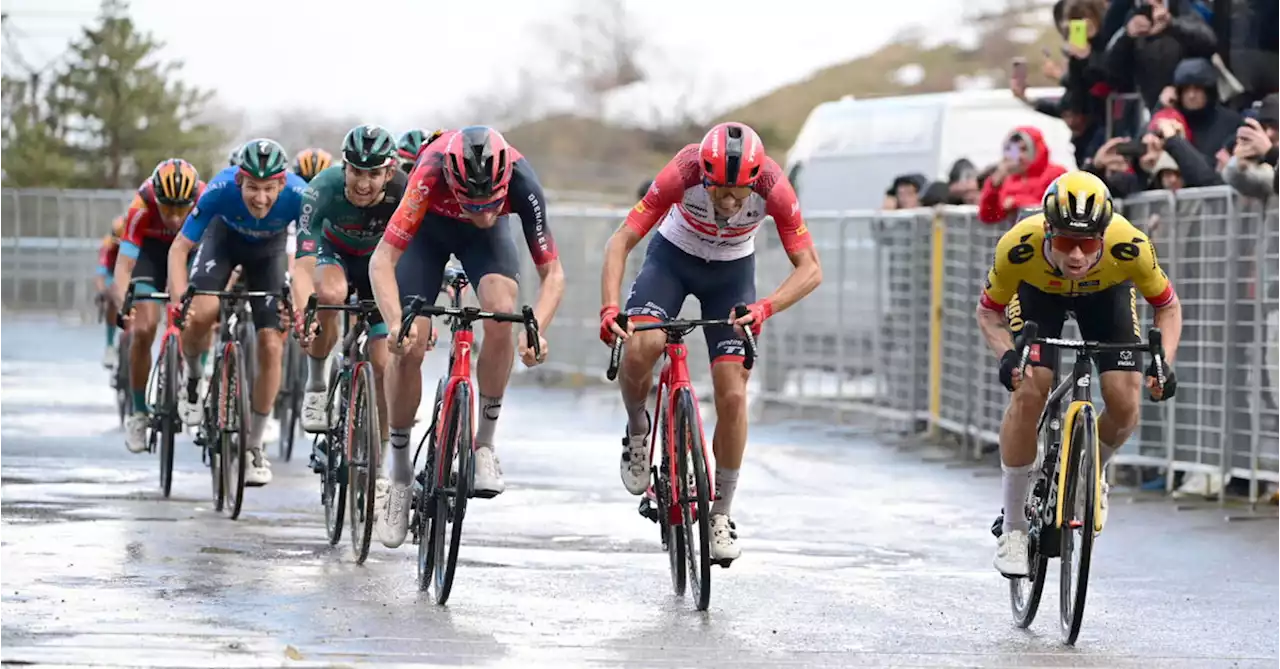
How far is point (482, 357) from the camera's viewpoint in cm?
1046

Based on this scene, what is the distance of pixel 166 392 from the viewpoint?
45.0 feet

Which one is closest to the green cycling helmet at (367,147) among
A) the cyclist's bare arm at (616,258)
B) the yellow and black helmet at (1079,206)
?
the cyclist's bare arm at (616,258)

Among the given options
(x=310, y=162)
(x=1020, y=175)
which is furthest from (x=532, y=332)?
(x=1020, y=175)

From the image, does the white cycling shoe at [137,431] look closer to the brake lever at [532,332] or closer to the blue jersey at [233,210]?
the blue jersey at [233,210]

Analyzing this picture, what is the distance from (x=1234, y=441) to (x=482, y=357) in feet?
17.6

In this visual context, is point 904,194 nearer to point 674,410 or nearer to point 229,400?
point 229,400

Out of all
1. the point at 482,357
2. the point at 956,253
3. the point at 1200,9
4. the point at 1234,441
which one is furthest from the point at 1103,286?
the point at 956,253

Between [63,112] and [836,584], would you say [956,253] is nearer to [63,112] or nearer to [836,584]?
[836,584]

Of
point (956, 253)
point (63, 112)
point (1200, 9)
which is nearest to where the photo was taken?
point (1200, 9)

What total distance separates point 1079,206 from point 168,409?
21.2 ft

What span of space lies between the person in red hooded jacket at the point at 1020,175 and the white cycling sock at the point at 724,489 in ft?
21.1

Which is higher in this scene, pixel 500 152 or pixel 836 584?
pixel 500 152

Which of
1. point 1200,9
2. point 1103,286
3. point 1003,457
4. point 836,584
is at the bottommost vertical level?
point 836,584

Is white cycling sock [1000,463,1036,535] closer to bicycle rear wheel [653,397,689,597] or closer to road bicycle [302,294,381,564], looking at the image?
bicycle rear wheel [653,397,689,597]
